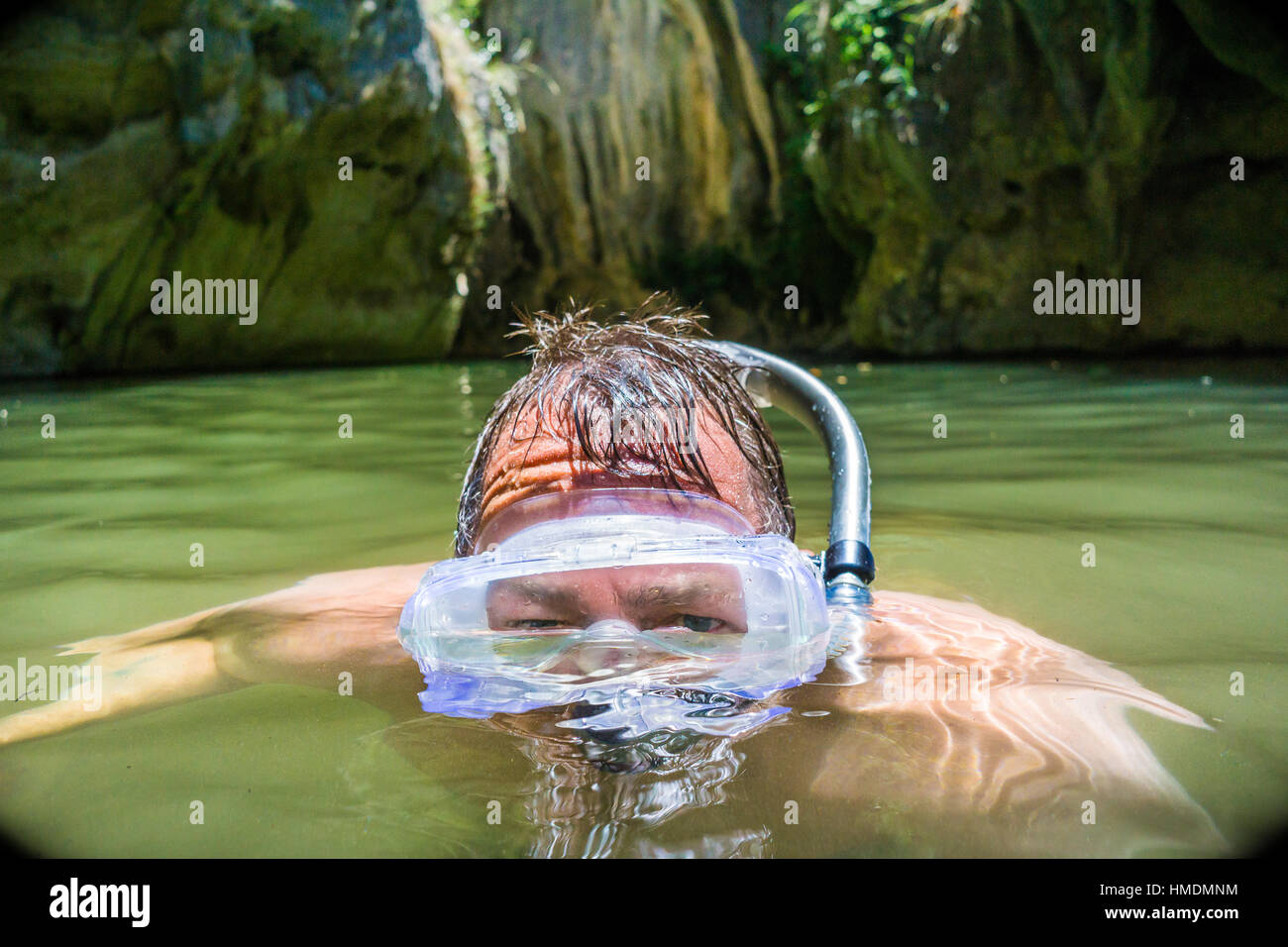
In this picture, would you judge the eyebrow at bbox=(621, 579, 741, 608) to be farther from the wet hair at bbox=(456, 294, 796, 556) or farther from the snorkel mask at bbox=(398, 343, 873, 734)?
the wet hair at bbox=(456, 294, 796, 556)

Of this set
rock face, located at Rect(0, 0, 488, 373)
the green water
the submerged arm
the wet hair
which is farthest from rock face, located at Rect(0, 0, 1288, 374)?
the submerged arm

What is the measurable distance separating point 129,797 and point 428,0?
555 inches

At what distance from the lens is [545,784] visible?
1.27 m

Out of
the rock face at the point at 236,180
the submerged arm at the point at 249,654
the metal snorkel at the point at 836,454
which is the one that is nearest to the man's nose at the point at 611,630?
the submerged arm at the point at 249,654

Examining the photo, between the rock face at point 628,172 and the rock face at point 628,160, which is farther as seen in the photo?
the rock face at point 628,160

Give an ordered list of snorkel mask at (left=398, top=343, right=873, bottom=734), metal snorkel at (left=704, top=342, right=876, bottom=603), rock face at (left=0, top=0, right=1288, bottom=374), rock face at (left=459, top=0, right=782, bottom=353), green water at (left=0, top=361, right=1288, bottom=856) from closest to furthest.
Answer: green water at (left=0, top=361, right=1288, bottom=856) < snorkel mask at (left=398, top=343, right=873, bottom=734) < metal snorkel at (left=704, top=342, right=876, bottom=603) < rock face at (left=0, top=0, right=1288, bottom=374) < rock face at (left=459, top=0, right=782, bottom=353)

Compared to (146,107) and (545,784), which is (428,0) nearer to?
(146,107)

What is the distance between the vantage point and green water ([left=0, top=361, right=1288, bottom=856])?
3.95 ft

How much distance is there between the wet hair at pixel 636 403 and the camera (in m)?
1.71

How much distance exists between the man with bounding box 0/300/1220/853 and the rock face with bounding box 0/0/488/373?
916cm

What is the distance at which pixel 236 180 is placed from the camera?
37.3 feet

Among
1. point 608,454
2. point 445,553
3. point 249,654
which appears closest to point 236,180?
point 445,553

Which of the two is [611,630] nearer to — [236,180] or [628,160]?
[236,180]

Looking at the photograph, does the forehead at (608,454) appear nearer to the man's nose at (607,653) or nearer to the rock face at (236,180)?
the man's nose at (607,653)
